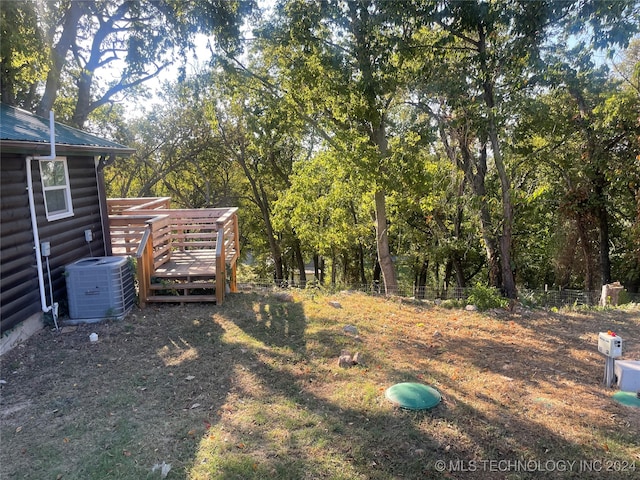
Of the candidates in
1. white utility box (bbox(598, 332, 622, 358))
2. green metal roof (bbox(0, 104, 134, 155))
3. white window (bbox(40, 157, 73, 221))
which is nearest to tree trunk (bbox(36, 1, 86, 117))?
green metal roof (bbox(0, 104, 134, 155))

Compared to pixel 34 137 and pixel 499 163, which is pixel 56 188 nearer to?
pixel 34 137

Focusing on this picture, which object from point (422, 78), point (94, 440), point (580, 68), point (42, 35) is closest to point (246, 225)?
point (42, 35)

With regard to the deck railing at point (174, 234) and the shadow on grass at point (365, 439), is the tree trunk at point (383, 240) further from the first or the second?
the shadow on grass at point (365, 439)

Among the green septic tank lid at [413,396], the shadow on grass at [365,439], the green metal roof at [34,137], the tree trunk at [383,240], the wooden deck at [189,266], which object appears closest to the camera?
the shadow on grass at [365,439]

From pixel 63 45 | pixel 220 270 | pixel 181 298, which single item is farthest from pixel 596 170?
pixel 63 45

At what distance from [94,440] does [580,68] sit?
28.1 ft

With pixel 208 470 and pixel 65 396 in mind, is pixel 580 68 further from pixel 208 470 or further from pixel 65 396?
pixel 65 396

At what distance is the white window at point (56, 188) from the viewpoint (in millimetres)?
5703

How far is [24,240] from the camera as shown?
203 inches

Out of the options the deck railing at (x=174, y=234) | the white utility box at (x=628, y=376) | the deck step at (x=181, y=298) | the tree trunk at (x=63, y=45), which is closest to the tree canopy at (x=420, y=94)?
the tree trunk at (x=63, y=45)

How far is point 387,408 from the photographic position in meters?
3.53

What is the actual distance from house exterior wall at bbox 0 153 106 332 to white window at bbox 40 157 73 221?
10 centimetres

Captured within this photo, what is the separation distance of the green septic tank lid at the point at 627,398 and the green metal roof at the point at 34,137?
6818 mm

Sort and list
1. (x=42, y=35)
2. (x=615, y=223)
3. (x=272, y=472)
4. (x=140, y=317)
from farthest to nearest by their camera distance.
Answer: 1. (x=615, y=223)
2. (x=42, y=35)
3. (x=140, y=317)
4. (x=272, y=472)
